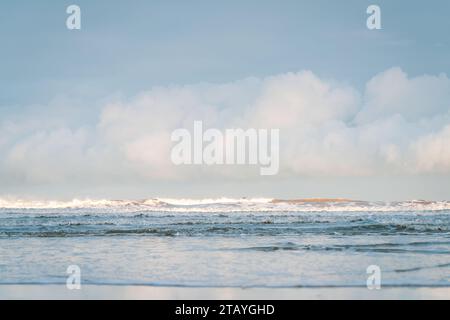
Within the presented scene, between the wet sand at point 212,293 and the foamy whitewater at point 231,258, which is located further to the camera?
the foamy whitewater at point 231,258

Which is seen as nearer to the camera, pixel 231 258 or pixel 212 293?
pixel 212 293

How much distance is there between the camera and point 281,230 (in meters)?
29.3

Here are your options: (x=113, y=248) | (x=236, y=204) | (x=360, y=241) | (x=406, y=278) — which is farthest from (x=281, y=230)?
(x=236, y=204)

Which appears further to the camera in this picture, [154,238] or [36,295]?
[154,238]

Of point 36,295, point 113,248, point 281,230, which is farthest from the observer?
point 281,230

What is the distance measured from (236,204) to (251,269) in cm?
5537

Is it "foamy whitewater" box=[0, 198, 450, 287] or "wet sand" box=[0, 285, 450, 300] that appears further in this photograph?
"foamy whitewater" box=[0, 198, 450, 287]

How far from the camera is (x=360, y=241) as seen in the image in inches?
876
